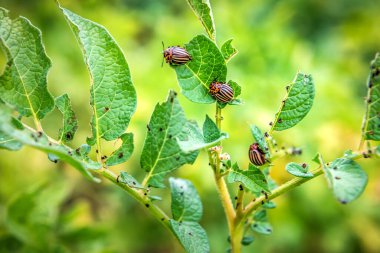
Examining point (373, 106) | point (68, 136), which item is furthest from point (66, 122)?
point (373, 106)

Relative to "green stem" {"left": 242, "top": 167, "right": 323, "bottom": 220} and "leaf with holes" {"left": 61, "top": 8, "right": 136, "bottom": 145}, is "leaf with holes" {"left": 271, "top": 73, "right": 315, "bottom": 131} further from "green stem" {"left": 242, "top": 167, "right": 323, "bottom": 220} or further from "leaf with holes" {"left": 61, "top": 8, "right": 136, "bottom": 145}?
"leaf with holes" {"left": 61, "top": 8, "right": 136, "bottom": 145}

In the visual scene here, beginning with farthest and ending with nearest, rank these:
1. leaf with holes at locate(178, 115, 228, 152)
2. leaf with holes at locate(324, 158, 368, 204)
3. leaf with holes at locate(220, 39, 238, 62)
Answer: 1. leaf with holes at locate(220, 39, 238, 62)
2. leaf with holes at locate(178, 115, 228, 152)
3. leaf with holes at locate(324, 158, 368, 204)

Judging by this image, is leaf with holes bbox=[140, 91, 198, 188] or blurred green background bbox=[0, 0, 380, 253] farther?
blurred green background bbox=[0, 0, 380, 253]

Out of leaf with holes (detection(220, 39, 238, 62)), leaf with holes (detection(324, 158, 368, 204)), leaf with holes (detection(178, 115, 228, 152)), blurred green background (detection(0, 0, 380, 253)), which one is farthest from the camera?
blurred green background (detection(0, 0, 380, 253))

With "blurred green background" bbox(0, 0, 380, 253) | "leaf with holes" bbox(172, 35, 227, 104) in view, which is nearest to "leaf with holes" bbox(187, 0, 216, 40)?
"leaf with holes" bbox(172, 35, 227, 104)

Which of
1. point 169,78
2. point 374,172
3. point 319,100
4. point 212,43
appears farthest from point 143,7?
point 212,43

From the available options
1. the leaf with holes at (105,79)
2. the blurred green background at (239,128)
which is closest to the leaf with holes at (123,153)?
the leaf with holes at (105,79)

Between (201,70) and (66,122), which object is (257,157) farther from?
(66,122)

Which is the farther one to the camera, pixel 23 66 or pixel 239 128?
pixel 239 128
